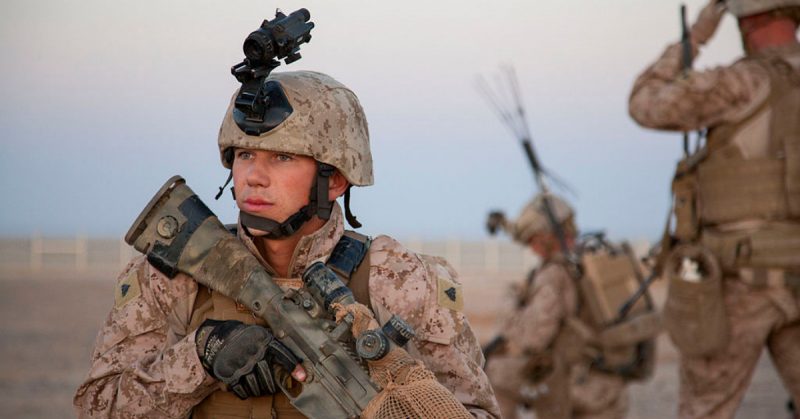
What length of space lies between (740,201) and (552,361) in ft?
10.8

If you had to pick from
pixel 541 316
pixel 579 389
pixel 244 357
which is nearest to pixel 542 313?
pixel 541 316

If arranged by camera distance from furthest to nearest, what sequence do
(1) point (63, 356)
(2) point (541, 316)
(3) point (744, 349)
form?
1. (1) point (63, 356)
2. (2) point (541, 316)
3. (3) point (744, 349)

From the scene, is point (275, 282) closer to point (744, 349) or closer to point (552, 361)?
point (744, 349)

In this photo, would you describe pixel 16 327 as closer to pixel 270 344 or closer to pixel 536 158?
pixel 536 158

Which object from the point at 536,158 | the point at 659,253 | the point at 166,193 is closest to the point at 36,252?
the point at 536,158

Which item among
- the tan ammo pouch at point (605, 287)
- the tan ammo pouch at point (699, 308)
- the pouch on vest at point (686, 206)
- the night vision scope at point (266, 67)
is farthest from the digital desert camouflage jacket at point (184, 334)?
the tan ammo pouch at point (605, 287)

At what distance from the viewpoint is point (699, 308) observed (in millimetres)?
6953

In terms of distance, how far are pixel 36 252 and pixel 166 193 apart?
1400 inches

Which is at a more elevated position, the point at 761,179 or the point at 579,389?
the point at 761,179

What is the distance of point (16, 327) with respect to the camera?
21797 mm

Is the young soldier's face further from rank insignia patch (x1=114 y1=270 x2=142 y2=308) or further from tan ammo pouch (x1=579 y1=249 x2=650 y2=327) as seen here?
tan ammo pouch (x1=579 y1=249 x2=650 y2=327)

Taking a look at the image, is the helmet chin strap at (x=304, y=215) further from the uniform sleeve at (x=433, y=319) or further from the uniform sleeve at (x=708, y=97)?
the uniform sleeve at (x=708, y=97)

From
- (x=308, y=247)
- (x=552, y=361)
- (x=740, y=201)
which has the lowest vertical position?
(x=552, y=361)

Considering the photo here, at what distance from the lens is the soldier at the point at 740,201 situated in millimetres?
6801
